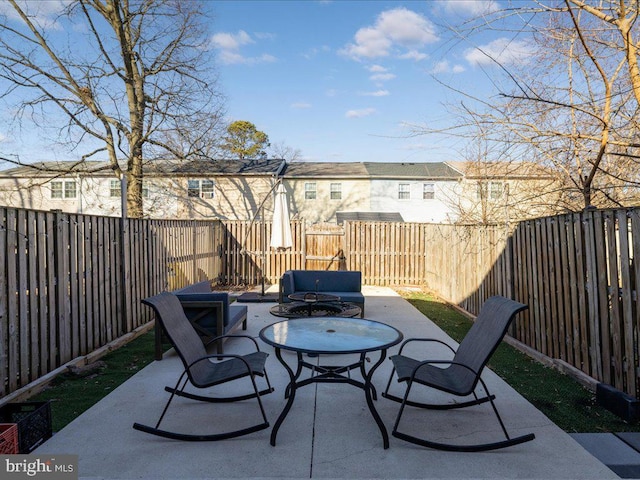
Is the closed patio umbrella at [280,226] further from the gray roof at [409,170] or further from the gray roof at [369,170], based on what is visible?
the gray roof at [409,170]

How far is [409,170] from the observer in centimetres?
2272

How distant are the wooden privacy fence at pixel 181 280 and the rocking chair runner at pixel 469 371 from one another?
121 centimetres

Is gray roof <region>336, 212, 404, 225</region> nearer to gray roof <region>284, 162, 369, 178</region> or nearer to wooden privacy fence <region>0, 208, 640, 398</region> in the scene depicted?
gray roof <region>284, 162, 369, 178</region>

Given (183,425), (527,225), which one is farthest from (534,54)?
(183,425)

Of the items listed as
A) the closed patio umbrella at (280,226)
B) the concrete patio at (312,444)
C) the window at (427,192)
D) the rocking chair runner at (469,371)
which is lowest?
the concrete patio at (312,444)

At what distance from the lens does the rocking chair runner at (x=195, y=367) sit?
9.99ft

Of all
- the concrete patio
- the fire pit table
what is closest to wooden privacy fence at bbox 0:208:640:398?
the concrete patio

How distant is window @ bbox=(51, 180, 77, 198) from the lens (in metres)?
20.6

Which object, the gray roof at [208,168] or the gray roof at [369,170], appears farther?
the gray roof at [369,170]

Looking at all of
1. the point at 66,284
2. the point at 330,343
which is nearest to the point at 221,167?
the point at 66,284

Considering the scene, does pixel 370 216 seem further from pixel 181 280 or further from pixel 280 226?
pixel 181 280

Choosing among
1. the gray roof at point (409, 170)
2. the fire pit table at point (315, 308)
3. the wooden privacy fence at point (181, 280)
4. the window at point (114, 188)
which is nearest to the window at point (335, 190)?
the gray roof at point (409, 170)

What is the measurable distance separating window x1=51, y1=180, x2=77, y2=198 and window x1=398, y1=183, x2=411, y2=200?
17009 mm

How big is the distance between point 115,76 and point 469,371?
15.6 metres
